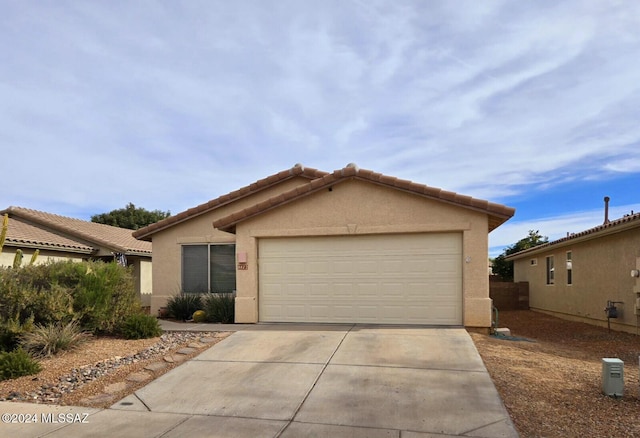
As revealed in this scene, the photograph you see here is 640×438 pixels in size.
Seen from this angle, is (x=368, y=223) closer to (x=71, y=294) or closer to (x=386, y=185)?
(x=386, y=185)

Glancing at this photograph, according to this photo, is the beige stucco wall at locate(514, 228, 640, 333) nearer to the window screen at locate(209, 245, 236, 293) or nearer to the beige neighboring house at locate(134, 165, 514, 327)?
the beige neighboring house at locate(134, 165, 514, 327)

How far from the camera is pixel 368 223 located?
37.0 ft

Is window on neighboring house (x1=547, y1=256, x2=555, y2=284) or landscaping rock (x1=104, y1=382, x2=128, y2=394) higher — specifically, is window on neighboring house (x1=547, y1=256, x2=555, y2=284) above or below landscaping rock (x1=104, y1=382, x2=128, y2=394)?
above

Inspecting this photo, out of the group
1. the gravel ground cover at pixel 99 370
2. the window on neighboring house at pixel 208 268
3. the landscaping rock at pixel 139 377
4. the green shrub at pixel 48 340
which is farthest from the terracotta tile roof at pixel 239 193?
the landscaping rock at pixel 139 377

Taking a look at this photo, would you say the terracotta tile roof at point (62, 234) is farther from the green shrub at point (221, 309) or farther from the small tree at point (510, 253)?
the small tree at point (510, 253)

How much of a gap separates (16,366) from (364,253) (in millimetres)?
7366

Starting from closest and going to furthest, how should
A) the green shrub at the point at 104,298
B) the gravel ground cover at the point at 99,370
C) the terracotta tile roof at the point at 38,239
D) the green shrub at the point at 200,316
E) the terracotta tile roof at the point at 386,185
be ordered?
1. the gravel ground cover at the point at 99,370
2. the green shrub at the point at 104,298
3. the terracotta tile roof at the point at 386,185
4. the green shrub at the point at 200,316
5. the terracotta tile roof at the point at 38,239

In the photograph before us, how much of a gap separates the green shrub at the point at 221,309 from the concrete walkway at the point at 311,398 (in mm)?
3334

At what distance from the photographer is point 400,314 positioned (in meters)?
11.0

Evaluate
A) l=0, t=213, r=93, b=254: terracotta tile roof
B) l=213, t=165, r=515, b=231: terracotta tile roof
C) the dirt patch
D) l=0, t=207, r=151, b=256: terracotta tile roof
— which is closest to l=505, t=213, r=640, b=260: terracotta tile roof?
the dirt patch

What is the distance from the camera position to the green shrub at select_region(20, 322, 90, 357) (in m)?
8.55

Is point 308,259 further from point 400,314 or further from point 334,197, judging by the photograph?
Result: point 400,314

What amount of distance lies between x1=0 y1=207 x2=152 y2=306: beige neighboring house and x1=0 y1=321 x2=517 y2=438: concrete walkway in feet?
37.2

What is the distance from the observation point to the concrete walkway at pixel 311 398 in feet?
17.4
